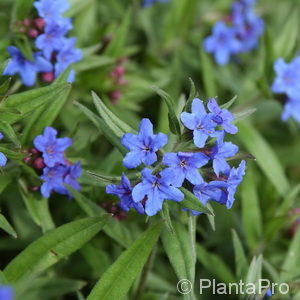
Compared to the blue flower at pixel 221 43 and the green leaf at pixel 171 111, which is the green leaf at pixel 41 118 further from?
the blue flower at pixel 221 43

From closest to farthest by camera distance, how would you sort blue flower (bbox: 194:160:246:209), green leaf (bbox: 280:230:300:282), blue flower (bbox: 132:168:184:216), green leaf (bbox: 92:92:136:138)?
blue flower (bbox: 132:168:184:216), blue flower (bbox: 194:160:246:209), green leaf (bbox: 92:92:136:138), green leaf (bbox: 280:230:300:282)

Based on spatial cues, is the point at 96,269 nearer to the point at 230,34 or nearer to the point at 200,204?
the point at 200,204

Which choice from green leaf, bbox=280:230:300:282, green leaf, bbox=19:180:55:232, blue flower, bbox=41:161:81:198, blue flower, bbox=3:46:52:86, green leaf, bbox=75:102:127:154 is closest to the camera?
green leaf, bbox=75:102:127:154

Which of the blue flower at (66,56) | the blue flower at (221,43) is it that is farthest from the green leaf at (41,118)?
the blue flower at (221,43)

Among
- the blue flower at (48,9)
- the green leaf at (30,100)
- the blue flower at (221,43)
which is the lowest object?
the green leaf at (30,100)

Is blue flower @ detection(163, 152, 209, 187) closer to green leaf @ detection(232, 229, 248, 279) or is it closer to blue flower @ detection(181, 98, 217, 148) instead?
blue flower @ detection(181, 98, 217, 148)

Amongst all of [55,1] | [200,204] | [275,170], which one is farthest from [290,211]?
[55,1]

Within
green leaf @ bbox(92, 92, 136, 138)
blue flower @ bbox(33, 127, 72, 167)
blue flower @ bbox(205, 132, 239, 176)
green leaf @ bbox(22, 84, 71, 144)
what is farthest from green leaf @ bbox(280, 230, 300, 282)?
green leaf @ bbox(22, 84, 71, 144)
